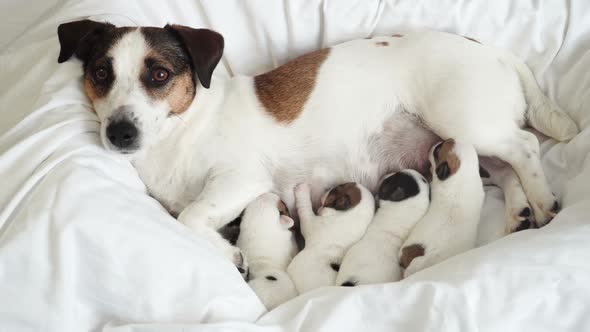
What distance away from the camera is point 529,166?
2324 mm

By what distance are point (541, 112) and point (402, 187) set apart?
0.78 m

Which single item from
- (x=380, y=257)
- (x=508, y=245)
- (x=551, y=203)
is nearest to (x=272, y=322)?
(x=380, y=257)

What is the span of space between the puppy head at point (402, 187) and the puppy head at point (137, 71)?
2.82ft

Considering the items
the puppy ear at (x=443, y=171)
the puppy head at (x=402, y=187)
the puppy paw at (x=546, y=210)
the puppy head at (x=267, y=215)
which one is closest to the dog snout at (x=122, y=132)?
the puppy head at (x=267, y=215)

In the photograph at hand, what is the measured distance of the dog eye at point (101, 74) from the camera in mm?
2181

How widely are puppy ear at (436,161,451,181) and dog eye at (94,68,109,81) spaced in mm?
1401

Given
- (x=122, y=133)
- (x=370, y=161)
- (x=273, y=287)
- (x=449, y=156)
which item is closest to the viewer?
(x=273, y=287)

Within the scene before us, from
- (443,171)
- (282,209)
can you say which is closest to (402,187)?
(443,171)

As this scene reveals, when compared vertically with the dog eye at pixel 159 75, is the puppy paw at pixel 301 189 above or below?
below

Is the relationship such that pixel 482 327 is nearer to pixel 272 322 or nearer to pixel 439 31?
pixel 272 322

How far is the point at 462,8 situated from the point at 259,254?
5.41ft

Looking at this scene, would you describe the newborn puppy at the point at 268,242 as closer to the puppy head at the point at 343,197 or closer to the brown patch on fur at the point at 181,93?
the puppy head at the point at 343,197

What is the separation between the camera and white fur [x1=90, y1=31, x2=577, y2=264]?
7.60 feet

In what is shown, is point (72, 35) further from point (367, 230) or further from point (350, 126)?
point (367, 230)
